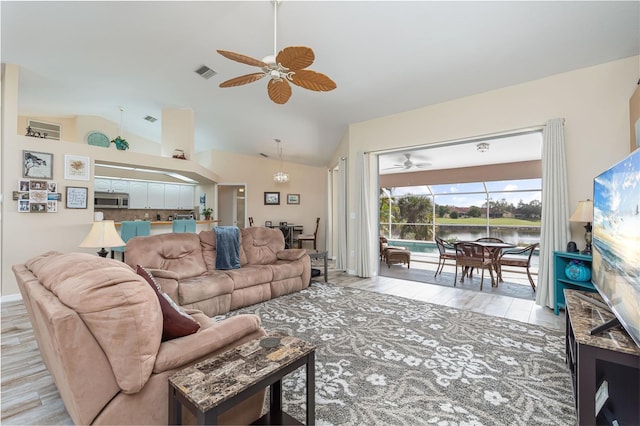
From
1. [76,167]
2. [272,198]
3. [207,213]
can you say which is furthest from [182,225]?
[272,198]

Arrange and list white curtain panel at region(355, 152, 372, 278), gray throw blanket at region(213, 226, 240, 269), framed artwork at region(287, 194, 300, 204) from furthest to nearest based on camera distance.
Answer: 1. framed artwork at region(287, 194, 300, 204)
2. white curtain panel at region(355, 152, 372, 278)
3. gray throw blanket at region(213, 226, 240, 269)

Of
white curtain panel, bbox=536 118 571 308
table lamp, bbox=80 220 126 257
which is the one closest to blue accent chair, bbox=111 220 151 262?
table lamp, bbox=80 220 126 257

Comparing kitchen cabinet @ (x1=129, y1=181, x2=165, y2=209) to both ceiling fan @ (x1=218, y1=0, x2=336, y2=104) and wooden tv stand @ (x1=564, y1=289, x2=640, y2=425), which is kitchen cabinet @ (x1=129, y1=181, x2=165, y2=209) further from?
wooden tv stand @ (x1=564, y1=289, x2=640, y2=425)

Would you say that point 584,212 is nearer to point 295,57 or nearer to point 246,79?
→ point 295,57

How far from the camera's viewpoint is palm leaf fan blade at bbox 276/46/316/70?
224 centimetres

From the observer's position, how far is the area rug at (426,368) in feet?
5.63

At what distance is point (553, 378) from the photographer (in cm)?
206

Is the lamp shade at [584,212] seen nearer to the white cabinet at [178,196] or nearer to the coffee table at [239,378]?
the coffee table at [239,378]

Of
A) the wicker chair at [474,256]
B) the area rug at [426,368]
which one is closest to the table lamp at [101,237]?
the area rug at [426,368]

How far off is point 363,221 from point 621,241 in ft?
13.1

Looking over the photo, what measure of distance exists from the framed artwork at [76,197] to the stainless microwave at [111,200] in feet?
7.92

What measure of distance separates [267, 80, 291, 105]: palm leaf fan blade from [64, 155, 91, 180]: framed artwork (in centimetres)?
370

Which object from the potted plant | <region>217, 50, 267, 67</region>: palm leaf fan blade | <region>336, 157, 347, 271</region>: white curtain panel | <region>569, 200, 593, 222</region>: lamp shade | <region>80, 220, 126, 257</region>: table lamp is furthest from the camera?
the potted plant

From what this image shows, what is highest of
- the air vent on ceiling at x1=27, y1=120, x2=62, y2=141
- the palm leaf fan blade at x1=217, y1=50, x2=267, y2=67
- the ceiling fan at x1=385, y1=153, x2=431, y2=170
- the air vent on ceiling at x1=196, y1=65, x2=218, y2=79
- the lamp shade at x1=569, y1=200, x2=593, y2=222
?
the air vent on ceiling at x1=196, y1=65, x2=218, y2=79
